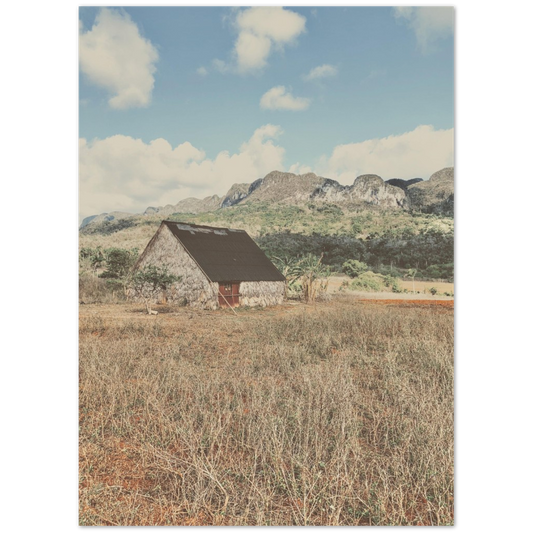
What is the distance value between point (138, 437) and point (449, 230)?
70.9 m

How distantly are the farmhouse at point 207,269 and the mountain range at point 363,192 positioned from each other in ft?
250

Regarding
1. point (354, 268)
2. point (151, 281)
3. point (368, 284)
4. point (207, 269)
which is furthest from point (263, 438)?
point (354, 268)

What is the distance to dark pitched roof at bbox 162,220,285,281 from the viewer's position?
25766mm

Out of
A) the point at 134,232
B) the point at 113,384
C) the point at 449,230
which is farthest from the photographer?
the point at 134,232

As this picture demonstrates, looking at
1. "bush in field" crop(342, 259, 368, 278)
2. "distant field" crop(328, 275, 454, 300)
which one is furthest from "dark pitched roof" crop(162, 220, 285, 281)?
"bush in field" crop(342, 259, 368, 278)

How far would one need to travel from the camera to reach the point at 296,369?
9.21 metres

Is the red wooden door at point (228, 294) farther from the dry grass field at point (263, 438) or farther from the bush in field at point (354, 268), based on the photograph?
the bush in field at point (354, 268)

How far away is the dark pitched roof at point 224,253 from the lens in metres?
25.8

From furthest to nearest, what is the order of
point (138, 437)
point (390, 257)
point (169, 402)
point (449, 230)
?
point (449, 230), point (390, 257), point (169, 402), point (138, 437)
